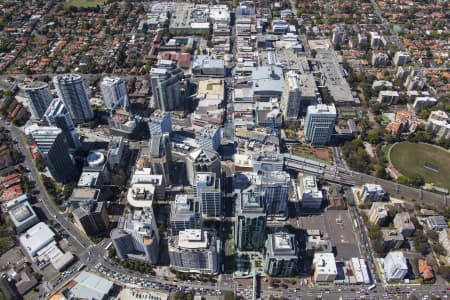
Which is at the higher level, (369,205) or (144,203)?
(144,203)

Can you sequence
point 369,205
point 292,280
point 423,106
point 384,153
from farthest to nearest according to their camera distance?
point 423,106 → point 384,153 → point 369,205 → point 292,280

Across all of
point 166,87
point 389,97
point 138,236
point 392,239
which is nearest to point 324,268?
point 392,239

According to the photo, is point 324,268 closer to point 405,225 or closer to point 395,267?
point 395,267

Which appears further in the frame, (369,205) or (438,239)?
(369,205)

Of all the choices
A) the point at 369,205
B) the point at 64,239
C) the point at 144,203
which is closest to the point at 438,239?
the point at 369,205

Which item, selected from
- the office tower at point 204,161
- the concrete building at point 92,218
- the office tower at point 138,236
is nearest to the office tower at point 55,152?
the concrete building at point 92,218

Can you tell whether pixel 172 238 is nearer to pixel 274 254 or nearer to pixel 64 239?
pixel 274 254

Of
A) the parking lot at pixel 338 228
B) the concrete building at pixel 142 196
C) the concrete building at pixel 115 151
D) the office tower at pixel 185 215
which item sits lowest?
the parking lot at pixel 338 228

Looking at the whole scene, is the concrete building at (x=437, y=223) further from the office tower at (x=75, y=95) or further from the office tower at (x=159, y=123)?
the office tower at (x=75, y=95)
